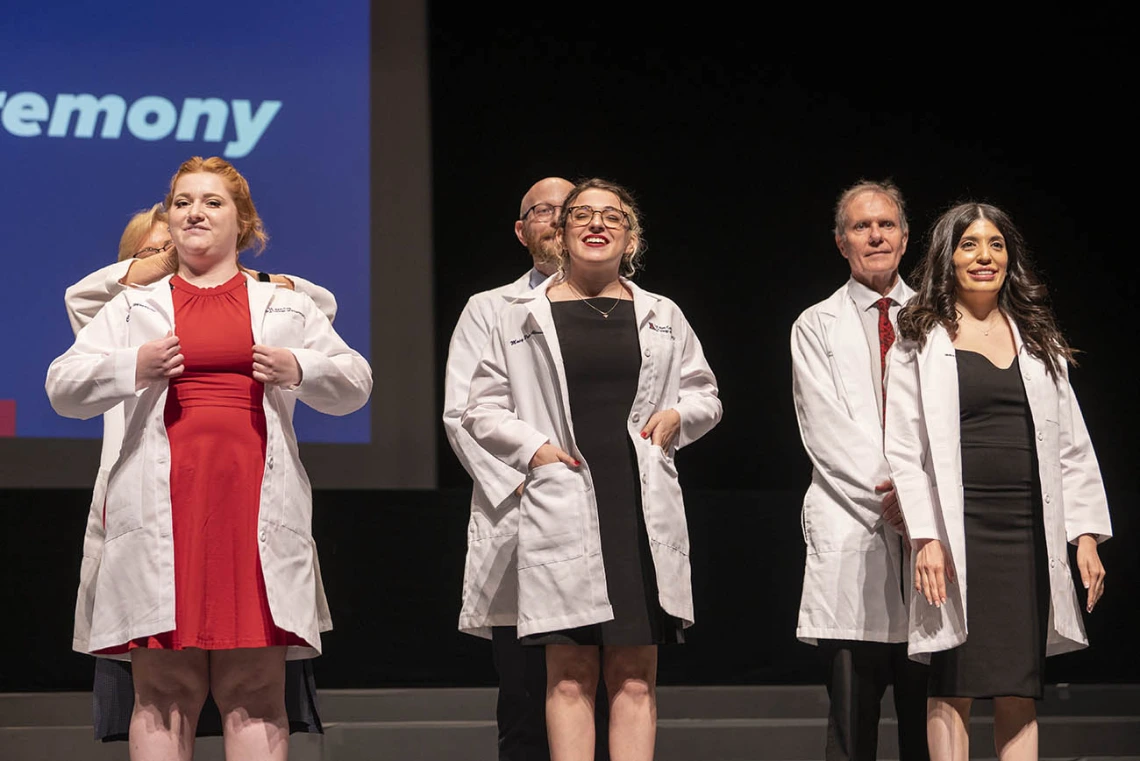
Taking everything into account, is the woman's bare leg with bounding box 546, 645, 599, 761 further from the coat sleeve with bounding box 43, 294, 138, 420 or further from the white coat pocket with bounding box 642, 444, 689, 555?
the coat sleeve with bounding box 43, 294, 138, 420

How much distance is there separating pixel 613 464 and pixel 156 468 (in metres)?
0.89

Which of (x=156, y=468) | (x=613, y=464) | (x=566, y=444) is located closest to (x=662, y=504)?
(x=613, y=464)

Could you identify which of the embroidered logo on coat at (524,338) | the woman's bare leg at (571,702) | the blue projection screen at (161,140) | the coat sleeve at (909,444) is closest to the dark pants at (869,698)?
the coat sleeve at (909,444)

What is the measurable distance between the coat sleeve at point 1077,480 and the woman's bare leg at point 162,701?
1787mm

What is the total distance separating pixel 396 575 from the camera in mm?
4316

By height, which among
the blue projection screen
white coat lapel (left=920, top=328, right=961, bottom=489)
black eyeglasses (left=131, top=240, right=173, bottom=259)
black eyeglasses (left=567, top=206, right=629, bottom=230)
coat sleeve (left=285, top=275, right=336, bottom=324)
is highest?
the blue projection screen

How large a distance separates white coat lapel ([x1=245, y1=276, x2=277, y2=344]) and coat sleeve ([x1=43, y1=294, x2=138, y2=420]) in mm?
227

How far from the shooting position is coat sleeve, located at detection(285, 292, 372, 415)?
2518 mm

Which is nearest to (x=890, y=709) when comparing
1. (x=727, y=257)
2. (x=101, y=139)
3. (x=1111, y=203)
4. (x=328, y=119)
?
(x=727, y=257)

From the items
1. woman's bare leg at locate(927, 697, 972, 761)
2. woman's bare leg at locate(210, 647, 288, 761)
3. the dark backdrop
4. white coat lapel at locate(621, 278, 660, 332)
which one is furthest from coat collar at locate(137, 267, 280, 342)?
the dark backdrop

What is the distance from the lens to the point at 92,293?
2875 mm

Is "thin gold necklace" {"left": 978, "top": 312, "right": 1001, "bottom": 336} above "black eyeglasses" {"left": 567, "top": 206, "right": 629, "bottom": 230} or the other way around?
the other way around

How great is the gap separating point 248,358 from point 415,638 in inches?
79.5

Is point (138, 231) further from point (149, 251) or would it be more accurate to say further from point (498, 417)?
point (498, 417)
